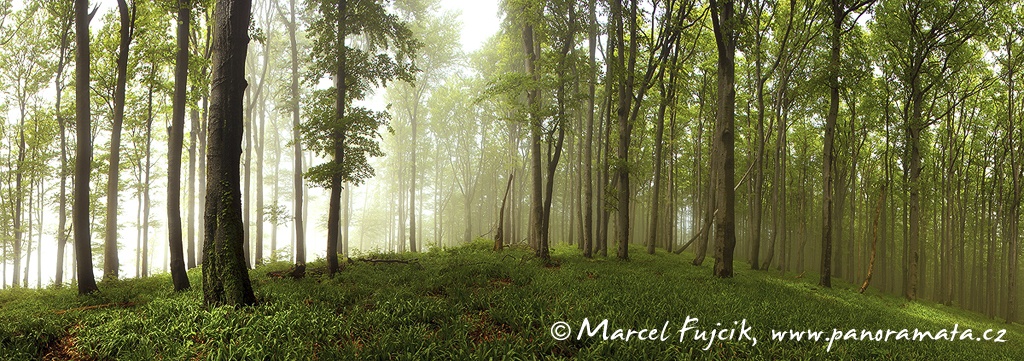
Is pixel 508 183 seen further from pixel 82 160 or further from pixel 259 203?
pixel 259 203

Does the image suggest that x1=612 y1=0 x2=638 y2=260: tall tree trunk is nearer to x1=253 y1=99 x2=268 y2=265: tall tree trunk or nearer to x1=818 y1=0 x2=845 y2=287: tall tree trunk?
x1=818 y1=0 x2=845 y2=287: tall tree trunk

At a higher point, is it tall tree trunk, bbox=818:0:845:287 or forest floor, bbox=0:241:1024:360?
tall tree trunk, bbox=818:0:845:287

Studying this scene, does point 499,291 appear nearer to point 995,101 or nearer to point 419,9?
point 419,9

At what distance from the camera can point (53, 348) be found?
5.17 m

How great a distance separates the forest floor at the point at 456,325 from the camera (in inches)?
190

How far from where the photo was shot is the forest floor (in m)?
4.82

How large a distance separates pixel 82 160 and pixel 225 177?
522 centimetres

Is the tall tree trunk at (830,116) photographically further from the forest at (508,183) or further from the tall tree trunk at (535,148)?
the tall tree trunk at (535,148)

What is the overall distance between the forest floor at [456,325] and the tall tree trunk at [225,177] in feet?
1.39

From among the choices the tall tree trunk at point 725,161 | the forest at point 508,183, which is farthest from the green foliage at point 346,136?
the tall tree trunk at point 725,161

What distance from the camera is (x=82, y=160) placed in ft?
28.2

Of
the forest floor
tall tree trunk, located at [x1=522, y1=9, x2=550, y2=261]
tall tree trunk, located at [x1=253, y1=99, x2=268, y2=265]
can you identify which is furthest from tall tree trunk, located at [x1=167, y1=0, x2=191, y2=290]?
tall tree trunk, located at [x1=522, y1=9, x2=550, y2=261]

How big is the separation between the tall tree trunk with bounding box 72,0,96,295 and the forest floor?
25.1 inches

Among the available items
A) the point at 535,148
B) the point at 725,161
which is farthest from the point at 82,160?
the point at 725,161
